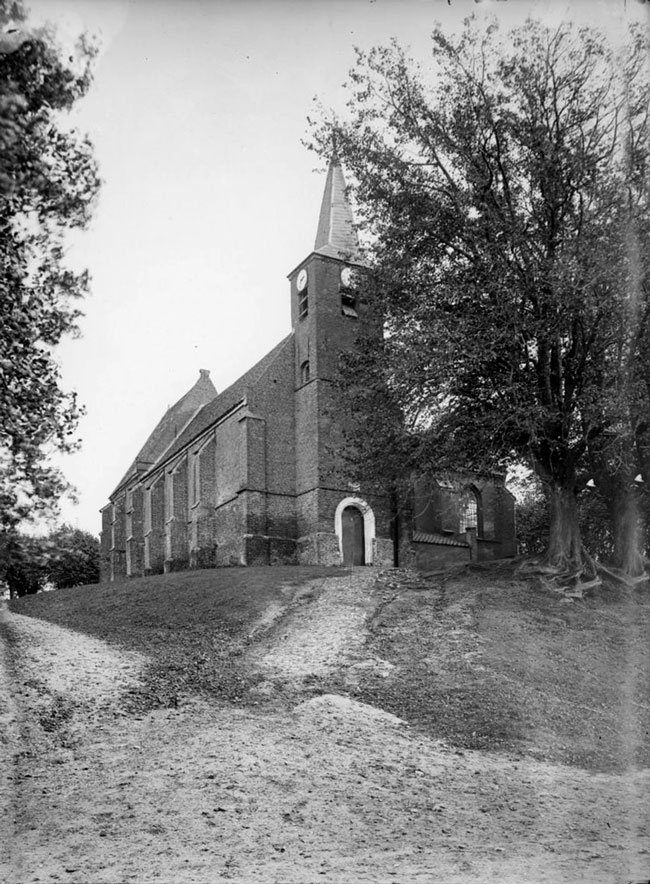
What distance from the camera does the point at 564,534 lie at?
2044 cm

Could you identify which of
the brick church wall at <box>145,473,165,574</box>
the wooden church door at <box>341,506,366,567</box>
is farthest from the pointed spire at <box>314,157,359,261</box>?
the brick church wall at <box>145,473,165,574</box>

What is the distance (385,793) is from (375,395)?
12.8 m

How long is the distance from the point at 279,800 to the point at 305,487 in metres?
26.5

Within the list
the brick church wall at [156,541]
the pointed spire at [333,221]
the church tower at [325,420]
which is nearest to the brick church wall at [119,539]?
the brick church wall at [156,541]

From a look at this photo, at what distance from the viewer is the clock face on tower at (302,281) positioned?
3788cm

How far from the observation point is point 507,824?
8.50 metres

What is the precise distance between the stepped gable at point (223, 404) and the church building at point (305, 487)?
168mm

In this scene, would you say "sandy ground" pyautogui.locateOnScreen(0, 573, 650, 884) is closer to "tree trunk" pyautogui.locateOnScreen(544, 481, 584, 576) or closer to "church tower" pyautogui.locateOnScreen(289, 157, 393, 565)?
"tree trunk" pyautogui.locateOnScreen(544, 481, 584, 576)

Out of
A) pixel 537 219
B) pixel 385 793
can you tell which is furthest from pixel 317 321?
pixel 385 793

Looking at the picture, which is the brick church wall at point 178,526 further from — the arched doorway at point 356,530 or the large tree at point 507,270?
the large tree at point 507,270

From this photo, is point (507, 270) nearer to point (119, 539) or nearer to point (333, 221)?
point (333, 221)

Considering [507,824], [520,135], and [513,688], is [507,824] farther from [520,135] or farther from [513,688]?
[520,135]

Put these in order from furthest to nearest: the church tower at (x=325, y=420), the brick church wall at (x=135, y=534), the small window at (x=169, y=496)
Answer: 1. the brick church wall at (x=135, y=534)
2. the small window at (x=169, y=496)
3. the church tower at (x=325, y=420)

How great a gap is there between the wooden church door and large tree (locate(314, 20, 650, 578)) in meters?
13.5
